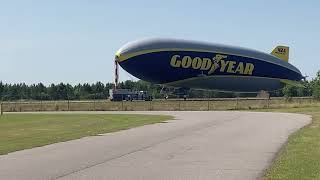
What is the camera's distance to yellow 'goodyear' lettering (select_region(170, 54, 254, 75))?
268 feet

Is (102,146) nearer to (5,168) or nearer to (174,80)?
(5,168)

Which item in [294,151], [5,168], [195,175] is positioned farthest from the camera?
[294,151]

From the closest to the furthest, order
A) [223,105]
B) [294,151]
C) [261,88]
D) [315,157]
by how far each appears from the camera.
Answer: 1. [315,157]
2. [294,151]
3. [223,105]
4. [261,88]

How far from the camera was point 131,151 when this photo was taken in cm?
1881

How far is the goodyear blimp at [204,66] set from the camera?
79.9 meters

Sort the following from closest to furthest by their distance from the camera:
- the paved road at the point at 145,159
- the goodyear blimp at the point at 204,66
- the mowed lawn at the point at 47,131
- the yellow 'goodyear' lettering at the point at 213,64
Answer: the paved road at the point at 145,159 < the mowed lawn at the point at 47,131 < the goodyear blimp at the point at 204,66 < the yellow 'goodyear' lettering at the point at 213,64

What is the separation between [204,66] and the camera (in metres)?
84.4

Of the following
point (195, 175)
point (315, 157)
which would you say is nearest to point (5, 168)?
point (195, 175)

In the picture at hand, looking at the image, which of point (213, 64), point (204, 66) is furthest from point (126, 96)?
point (213, 64)

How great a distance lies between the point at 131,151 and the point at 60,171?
5.50 metres

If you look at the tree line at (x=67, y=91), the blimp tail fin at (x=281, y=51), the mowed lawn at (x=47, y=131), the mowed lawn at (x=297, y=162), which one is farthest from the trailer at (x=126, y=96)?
the mowed lawn at (x=297, y=162)

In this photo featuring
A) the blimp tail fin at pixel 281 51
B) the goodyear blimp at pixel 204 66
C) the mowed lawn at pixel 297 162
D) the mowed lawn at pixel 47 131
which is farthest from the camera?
the blimp tail fin at pixel 281 51

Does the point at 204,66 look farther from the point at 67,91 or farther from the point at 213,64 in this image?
the point at 67,91

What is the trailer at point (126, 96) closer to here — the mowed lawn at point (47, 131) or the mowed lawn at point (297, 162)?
the mowed lawn at point (47, 131)
